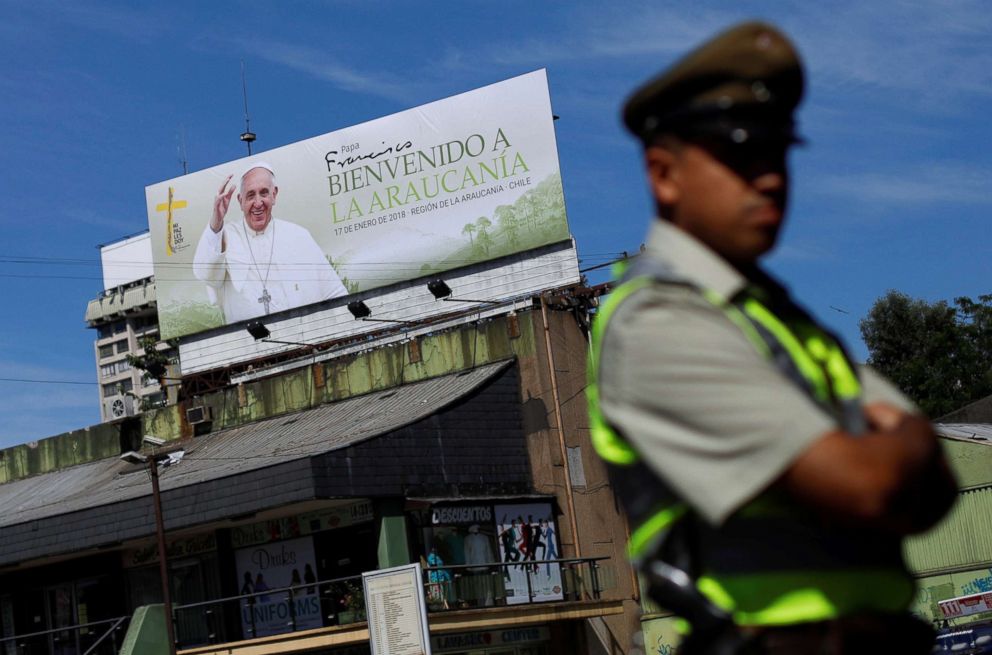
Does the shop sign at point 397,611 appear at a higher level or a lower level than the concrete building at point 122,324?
lower

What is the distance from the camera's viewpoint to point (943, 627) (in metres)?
24.0

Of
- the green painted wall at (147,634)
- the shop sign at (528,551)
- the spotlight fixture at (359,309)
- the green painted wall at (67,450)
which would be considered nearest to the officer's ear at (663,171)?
the shop sign at (528,551)

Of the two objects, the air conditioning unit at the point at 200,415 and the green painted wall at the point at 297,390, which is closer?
the green painted wall at the point at 297,390

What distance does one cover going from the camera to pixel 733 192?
2.18 meters

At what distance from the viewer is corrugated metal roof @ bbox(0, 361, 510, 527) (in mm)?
28172

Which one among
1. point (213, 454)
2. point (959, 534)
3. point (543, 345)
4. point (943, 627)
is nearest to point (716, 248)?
point (943, 627)

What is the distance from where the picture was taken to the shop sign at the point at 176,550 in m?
31.0

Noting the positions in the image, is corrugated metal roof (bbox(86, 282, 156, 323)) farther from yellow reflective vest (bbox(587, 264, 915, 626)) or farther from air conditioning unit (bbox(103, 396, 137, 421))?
yellow reflective vest (bbox(587, 264, 915, 626))

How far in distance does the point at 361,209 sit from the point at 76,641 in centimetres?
1238

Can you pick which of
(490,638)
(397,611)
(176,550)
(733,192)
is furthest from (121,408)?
(733,192)

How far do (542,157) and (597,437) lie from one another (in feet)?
103

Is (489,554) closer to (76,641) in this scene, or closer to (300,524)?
(300,524)

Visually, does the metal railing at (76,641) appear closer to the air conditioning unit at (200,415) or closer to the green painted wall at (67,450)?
the air conditioning unit at (200,415)

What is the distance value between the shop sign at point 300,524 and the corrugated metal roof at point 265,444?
144 cm
